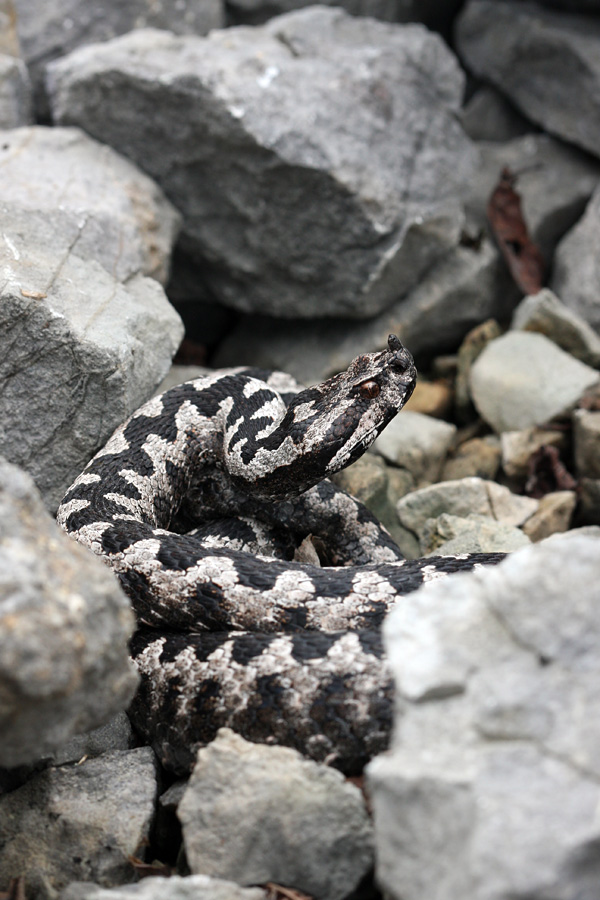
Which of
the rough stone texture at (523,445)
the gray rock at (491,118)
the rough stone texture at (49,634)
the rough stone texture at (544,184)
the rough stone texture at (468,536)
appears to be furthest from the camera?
the gray rock at (491,118)

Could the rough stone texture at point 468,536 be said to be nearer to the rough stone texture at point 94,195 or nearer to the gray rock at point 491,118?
the rough stone texture at point 94,195

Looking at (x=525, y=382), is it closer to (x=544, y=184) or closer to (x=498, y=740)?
(x=544, y=184)

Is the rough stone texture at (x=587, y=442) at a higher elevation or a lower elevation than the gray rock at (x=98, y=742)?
lower

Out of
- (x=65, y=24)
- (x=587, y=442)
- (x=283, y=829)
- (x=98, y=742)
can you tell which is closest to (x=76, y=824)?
(x=98, y=742)

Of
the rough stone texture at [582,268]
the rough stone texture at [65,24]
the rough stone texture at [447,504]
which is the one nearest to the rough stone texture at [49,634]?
the rough stone texture at [447,504]

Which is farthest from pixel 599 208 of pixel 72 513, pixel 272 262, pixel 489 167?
pixel 72 513

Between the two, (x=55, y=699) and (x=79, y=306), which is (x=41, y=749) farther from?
(x=79, y=306)
